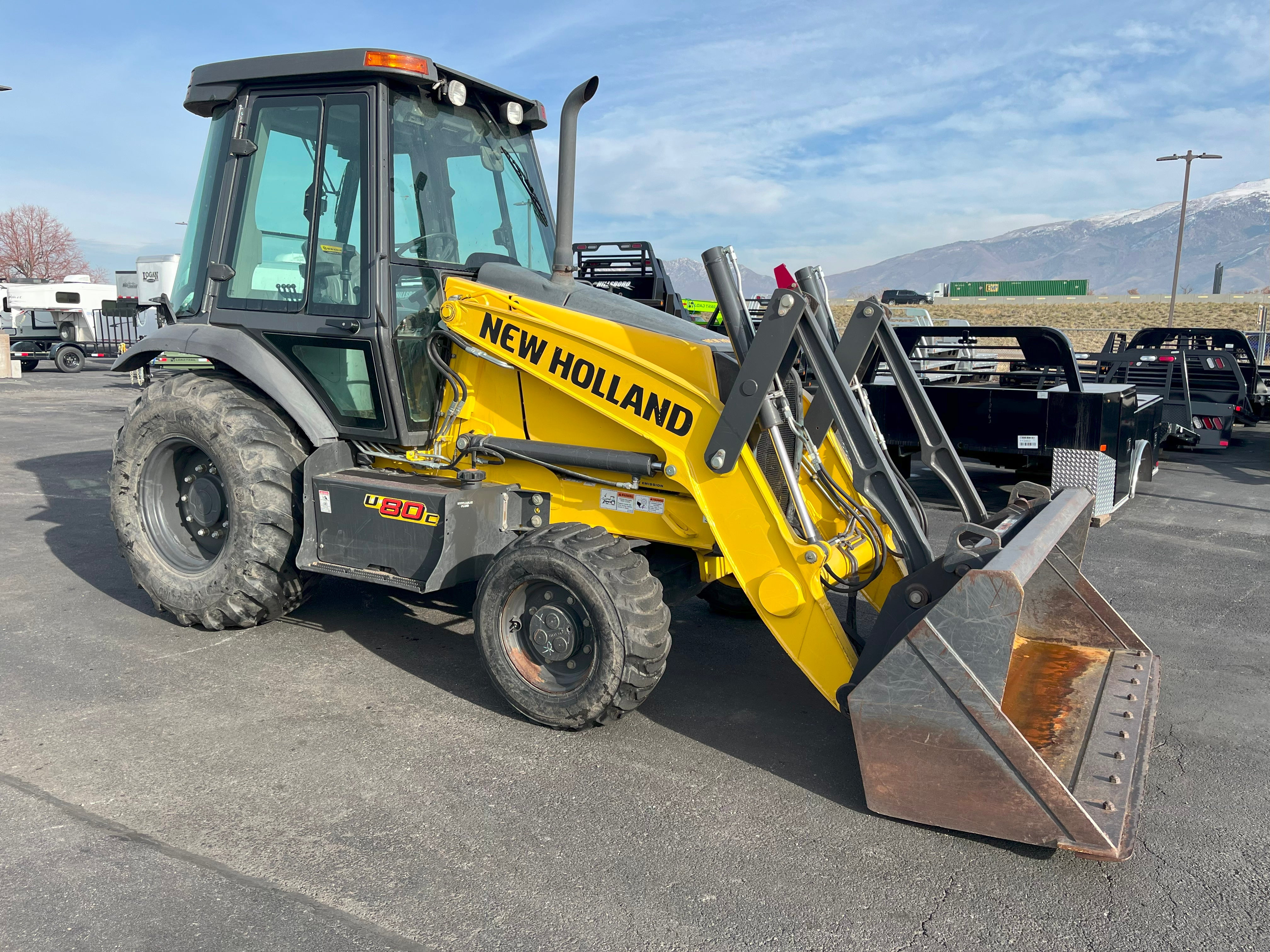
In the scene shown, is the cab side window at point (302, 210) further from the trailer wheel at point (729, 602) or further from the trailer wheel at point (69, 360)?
the trailer wheel at point (69, 360)

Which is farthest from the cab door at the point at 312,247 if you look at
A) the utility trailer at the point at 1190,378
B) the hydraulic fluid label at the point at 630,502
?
the utility trailer at the point at 1190,378

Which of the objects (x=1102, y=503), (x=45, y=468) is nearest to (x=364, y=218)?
(x=1102, y=503)

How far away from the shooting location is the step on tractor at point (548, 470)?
128 inches

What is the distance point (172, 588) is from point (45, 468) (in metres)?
6.98

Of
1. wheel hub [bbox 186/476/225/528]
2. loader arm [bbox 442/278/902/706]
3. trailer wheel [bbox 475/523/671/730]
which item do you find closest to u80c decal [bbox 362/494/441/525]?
trailer wheel [bbox 475/523/671/730]

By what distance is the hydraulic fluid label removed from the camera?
168 inches

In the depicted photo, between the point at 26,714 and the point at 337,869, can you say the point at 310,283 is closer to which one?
the point at 26,714

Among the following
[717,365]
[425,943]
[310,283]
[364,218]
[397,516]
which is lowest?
[425,943]

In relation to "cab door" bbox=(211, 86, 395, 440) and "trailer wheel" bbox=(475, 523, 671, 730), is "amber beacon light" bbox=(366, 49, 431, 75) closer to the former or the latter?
"cab door" bbox=(211, 86, 395, 440)

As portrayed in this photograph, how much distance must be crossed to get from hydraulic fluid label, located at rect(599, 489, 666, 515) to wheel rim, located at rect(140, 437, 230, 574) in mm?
2237

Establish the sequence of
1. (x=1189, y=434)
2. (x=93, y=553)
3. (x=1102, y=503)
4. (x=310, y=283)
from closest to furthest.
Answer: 1. (x=310, y=283)
2. (x=93, y=553)
3. (x=1102, y=503)
4. (x=1189, y=434)

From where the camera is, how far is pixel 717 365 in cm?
414

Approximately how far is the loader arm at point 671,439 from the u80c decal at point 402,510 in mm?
495

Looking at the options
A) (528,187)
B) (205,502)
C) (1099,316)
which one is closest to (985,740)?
(528,187)
